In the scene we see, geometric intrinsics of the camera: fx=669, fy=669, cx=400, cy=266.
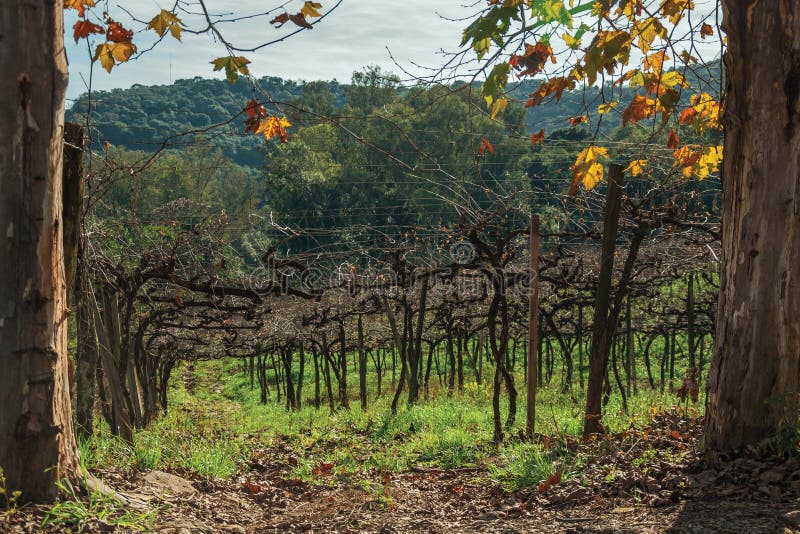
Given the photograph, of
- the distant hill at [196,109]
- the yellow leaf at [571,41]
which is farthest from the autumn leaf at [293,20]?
the distant hill at [196,109]

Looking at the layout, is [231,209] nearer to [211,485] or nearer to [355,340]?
[355,340]

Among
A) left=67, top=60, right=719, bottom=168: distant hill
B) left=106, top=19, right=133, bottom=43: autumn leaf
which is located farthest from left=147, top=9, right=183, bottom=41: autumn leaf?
left=67, top=60, right=719, bottom=168: distant hill

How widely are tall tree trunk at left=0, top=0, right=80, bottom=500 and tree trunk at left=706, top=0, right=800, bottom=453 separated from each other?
3690 millimetres

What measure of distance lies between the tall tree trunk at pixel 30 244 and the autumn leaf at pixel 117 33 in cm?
55

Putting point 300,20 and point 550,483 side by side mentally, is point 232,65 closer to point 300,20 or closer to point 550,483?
point 300,20

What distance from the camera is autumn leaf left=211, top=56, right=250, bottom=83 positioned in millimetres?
3834

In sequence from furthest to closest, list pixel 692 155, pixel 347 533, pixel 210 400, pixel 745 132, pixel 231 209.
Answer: pixel 231 209 → pixel 210 400 → pixel 692 155 → pixel 347 533 → pixel 745 132

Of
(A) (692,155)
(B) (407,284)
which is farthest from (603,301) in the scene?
(B) (407,284)

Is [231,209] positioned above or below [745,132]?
above

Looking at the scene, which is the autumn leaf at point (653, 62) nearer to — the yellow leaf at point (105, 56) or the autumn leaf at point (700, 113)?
the autumn leaf at point (700, 113)

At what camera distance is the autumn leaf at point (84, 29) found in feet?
12.6

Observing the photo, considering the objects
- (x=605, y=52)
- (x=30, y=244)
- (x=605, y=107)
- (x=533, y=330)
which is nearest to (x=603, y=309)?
(x=533, y=330)

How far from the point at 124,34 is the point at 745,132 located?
364 centimetres

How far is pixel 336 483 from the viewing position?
5891mm
